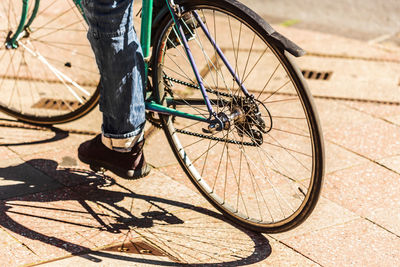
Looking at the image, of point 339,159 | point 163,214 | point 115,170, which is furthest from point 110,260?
point 339,159

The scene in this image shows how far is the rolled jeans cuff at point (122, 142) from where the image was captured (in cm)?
320

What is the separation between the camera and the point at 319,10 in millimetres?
7570

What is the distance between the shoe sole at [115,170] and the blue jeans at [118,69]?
0.12 metres

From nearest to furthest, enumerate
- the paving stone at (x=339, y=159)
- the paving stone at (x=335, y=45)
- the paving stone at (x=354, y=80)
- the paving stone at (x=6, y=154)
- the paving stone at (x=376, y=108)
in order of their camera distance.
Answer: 1. the paving stone at (x=6, y=154)
2. the paving stone at (x=339, y=159)
3. the paving stone at (x=376, y=108)
4. the paving stone at (x=354, y=80)
5. the paving stone at (x=335, y=45)

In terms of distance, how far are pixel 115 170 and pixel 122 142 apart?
185mm

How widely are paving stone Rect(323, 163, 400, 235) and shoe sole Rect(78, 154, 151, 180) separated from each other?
1.01m

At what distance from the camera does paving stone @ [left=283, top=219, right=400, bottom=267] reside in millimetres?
2973

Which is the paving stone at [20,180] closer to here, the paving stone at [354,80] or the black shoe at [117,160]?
the black shoe at [117,160]

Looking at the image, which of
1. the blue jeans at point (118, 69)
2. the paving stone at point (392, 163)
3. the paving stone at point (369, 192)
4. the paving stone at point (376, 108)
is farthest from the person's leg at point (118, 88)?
the paving stone at point (376, 108)

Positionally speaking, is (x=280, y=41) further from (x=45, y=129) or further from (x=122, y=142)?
(x=45, y=129)

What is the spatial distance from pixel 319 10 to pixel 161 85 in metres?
4.67

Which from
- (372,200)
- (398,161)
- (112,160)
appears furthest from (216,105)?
(398,161)

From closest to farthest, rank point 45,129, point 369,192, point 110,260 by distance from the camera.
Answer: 1. point 110,260
2. point 369,192
3. point 45,129

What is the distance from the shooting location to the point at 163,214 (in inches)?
128
